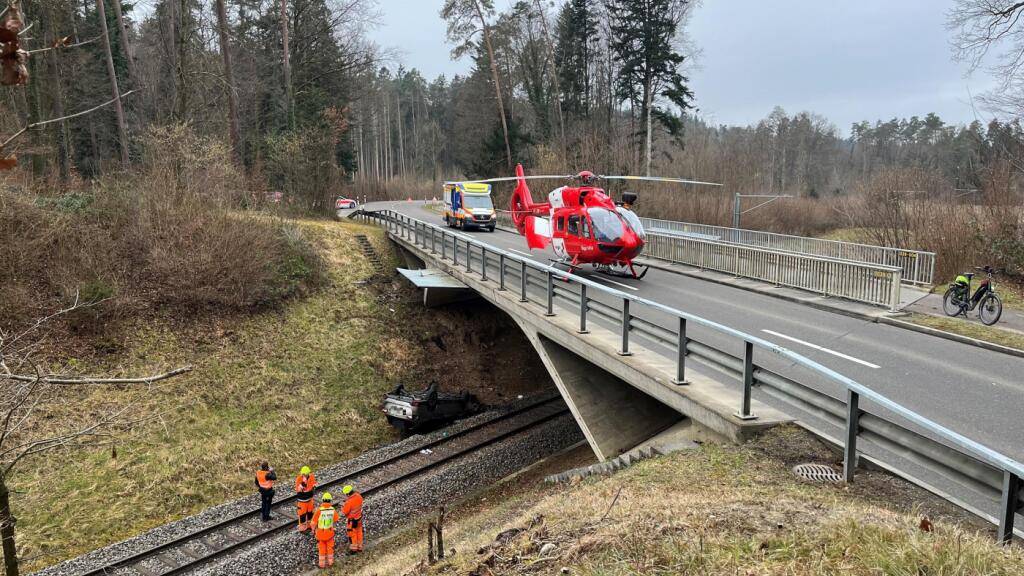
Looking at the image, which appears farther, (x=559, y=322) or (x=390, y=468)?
(x=390, y=468)

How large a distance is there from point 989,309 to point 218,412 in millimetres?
19305

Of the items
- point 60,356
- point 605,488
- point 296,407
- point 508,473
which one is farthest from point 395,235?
point 605,488

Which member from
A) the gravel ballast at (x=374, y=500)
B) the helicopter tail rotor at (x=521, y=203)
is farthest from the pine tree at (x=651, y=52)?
the gravel ballast at (x=374, y=500)

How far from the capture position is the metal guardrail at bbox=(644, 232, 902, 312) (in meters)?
14.7

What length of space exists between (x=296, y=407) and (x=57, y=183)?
45.4 ft

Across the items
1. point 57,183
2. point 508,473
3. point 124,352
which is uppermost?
point 57,183

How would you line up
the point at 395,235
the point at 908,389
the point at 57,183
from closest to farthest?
the point at 908,389 → the point at 57,183 → the point at 395,235

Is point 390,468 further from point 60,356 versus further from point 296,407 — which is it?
point 60,356

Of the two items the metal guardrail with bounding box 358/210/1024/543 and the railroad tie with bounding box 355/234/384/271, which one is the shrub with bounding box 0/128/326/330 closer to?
the railroad tie with bounding box 355/234/384/271

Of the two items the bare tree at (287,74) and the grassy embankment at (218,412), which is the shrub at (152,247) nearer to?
the grassy embankment at (218,412)

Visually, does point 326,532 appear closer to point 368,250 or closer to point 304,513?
point 304,513

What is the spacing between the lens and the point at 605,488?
23.6 ft

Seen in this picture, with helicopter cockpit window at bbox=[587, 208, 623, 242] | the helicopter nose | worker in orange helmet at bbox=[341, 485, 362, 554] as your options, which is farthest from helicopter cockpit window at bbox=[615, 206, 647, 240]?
worker in orange helmet at bbox=[341, 485, 362, 554]

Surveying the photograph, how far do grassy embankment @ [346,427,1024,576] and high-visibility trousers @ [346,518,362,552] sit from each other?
4953mm
